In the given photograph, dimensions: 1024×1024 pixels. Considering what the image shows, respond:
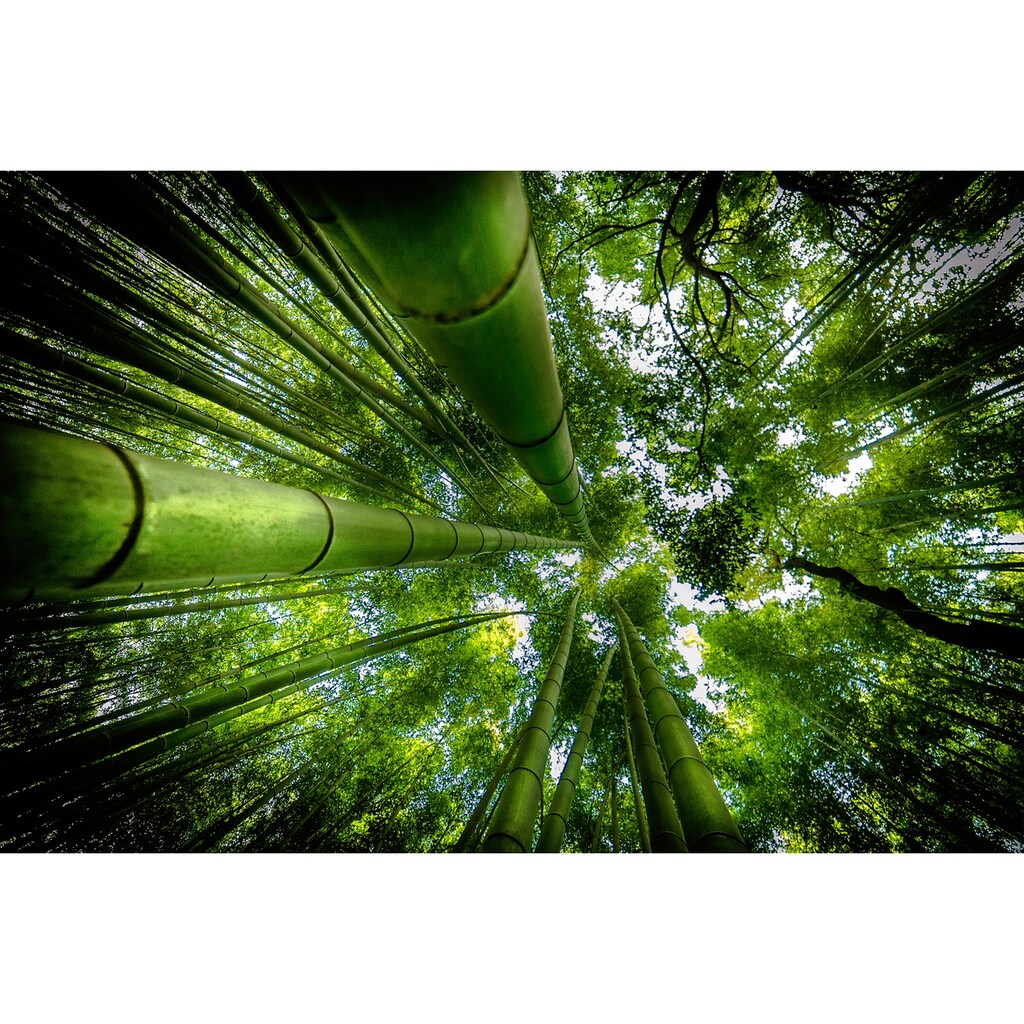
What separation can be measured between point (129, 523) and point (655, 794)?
271cm

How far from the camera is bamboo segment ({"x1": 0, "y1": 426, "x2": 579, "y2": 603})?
537 millimetres

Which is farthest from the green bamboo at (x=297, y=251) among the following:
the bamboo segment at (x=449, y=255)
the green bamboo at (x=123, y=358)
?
the bamboo segment at (x=449, y=255)

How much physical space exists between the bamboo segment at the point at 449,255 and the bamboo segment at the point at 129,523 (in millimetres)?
509

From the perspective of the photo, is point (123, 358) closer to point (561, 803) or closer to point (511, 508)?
point (561, 803)

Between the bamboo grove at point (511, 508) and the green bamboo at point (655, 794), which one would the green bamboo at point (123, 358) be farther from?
the green bamboo at point (655, 794)

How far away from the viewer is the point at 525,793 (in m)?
2.18

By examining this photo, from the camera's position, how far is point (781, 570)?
6.16 m

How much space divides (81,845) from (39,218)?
4.66m

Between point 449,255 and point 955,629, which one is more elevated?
point 449,255

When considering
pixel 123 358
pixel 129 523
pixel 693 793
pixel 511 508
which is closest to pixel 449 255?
pixel 129 523

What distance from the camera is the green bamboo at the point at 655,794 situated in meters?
2.04

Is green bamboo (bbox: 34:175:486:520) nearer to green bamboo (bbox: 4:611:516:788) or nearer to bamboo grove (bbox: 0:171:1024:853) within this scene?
bamboo grove (bbox: 0:171:1024:853)

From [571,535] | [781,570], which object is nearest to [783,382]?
[781,570]
